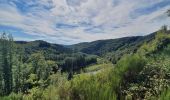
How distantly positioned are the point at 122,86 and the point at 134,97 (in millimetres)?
365

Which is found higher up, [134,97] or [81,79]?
[81,79]

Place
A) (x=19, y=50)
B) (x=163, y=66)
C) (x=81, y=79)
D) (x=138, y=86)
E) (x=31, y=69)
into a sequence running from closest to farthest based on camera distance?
(x=81, y=79)
(x=138, y=86)
(x=163, y=66)
(x=31, y=69)
(x=19, y=50)

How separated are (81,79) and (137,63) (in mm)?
1798

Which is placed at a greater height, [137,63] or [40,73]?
[137,63]

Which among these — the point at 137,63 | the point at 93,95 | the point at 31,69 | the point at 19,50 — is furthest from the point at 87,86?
the point at 19,50

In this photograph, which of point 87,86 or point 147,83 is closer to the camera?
point 87,86

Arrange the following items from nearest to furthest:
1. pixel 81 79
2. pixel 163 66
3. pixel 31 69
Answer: pixel 81 79 → pixel 163 66 → pixel 31 69

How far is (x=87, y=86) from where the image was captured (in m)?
5.00

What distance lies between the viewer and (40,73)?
8369 centimetres

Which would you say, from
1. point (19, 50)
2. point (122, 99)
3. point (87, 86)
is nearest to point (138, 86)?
point (122, 99)

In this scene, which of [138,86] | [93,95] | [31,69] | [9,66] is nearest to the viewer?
[93,95]

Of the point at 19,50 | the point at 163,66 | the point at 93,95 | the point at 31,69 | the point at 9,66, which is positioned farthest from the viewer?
the point at 19,50

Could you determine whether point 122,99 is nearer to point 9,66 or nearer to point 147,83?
point 147,83

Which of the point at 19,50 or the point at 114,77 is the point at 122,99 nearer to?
the point at 114,77
